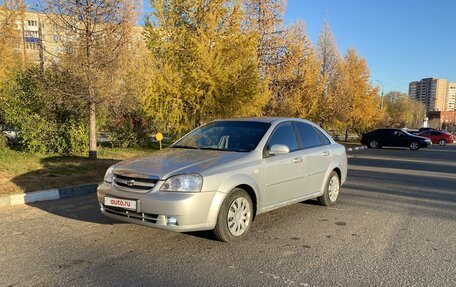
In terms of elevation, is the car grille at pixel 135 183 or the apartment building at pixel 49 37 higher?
the apartment building at pixel 49 37

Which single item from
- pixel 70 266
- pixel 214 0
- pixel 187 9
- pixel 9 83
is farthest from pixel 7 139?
pixel 70 266

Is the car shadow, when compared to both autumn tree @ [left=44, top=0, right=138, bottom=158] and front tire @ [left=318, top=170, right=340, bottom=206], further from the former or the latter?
front tire @ [left=318, top=170, right=340, bottom=206]

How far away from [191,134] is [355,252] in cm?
308

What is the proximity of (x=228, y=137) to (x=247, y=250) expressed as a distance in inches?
70.6

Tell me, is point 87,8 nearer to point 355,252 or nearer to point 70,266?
point 70,266

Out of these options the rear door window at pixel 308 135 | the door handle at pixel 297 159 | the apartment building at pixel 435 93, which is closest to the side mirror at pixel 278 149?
the door handle at pixel 297 159

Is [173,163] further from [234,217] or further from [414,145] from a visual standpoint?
[414,145]

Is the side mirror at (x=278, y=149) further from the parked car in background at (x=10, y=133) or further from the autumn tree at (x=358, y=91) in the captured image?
the autumn tree at (x=358, y=91)

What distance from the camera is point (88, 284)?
11.9ft

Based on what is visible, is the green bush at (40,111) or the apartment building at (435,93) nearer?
the green bush at (40,111)

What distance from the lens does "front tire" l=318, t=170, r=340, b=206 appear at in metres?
6.90

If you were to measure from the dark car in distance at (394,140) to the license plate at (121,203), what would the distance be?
84.0ft

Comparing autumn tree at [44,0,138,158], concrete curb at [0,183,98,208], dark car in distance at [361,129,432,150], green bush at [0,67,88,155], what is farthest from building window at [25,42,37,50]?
dark car in distance at [361,129,432,150]

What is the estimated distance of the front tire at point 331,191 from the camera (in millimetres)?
6903
